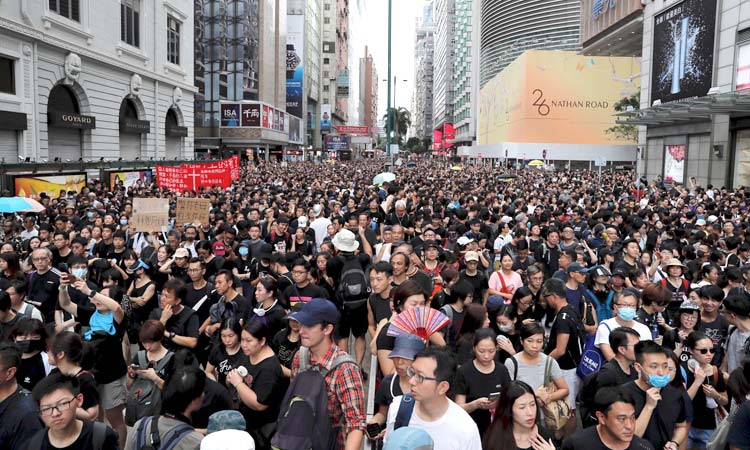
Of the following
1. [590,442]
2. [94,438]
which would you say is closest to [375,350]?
[590,442]

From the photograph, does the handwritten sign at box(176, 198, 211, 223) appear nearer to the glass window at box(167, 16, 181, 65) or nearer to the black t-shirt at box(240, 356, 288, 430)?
the black t-shirt at box(240, 356, 288, 430)

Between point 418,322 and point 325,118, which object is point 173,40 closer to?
point 418,322

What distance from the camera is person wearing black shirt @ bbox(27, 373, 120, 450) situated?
137 inches

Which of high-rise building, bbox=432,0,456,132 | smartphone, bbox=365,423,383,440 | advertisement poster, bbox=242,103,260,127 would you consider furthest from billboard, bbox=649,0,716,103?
high-rise building, bbox=432,0,456,132

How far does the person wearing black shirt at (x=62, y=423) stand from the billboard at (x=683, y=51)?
33982 mm

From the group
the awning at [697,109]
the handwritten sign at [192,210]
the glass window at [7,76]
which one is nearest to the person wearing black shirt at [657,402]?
the handwritten sign at [192,210]

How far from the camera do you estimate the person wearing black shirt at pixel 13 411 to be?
375 cm

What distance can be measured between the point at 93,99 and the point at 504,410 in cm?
3195

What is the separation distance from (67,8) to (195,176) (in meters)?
12.2

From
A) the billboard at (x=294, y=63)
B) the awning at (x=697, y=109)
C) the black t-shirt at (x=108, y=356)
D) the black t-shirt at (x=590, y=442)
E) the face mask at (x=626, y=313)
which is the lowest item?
the black t-shirt at (x=108, y=356)

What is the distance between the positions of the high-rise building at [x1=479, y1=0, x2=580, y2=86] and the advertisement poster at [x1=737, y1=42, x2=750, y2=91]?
2978 inches

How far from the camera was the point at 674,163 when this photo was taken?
36.0m

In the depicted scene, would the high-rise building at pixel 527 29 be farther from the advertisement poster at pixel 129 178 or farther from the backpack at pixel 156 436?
the backpack at pixel 156 436

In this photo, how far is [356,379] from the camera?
11.8ft
